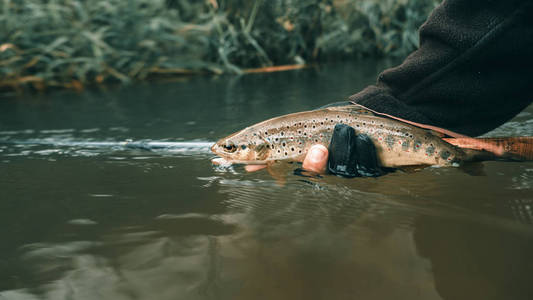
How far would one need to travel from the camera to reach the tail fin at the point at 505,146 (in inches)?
73.0

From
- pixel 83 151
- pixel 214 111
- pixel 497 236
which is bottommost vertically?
pixel 497 236

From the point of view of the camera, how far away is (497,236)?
159cm

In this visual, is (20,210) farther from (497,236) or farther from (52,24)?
(52,24)

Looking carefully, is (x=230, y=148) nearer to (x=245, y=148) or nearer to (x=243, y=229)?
(x=245, y=148)

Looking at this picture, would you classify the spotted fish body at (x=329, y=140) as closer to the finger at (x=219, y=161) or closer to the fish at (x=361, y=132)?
the fish at (x=361, y=132)

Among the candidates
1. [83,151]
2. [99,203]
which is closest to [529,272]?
[99,203]

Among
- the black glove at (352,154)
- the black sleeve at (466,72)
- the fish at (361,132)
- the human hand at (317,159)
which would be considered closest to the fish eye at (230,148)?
the fish at (361,132)

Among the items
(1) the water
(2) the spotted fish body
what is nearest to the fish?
(2) the spotted fish body

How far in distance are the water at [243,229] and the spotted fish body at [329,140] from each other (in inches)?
6.4

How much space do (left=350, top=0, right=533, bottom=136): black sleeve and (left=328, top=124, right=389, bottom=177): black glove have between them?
0.25 metres

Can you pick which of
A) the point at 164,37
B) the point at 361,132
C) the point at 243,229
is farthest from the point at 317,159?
the point at 164,37

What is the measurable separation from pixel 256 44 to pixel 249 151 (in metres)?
6.99

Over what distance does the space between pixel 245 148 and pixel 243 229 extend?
1.88 ft

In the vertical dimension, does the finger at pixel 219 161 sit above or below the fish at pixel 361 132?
below
